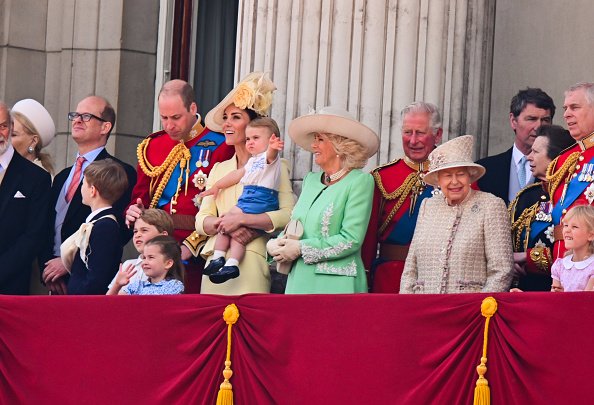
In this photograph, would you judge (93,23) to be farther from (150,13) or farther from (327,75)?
(327,75)

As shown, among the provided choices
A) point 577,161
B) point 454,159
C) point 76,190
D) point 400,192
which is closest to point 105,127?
point 76,190

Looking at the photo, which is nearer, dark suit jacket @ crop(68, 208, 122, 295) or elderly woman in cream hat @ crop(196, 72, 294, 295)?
elderly woman in cream hat @ crop(196, 72, 294, 295)

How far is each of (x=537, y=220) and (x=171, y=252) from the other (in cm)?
201

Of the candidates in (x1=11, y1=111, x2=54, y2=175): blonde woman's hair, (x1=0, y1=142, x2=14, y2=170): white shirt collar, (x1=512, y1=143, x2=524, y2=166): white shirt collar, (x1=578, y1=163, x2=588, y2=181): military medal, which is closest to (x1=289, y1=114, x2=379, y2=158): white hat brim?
(x1=512, y1=143, x2=524, y2=166): white shirt collar

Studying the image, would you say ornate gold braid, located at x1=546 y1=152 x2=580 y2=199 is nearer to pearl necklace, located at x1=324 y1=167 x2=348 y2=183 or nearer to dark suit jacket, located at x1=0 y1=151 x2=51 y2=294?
pearl necklace, located at x1=324 y1=167 x2=348 y2=183

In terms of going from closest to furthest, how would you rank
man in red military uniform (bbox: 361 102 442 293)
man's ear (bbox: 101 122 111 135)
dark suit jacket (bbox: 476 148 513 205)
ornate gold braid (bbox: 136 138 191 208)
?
man in red military uniform (bbox: 361 102 442 293), dark suit jacket (bbox: 476 148 513 205), ornate gold braid (bbox: 136 138 191 208), man's ear (bbox: 101 122 111 135)

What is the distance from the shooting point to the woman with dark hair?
951 centimetres

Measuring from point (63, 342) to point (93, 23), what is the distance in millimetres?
5664

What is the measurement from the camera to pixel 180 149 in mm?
10805

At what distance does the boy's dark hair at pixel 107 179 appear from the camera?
418 inches

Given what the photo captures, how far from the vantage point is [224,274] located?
9.73 m

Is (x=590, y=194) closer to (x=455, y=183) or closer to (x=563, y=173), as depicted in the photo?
(x=563, y=173)

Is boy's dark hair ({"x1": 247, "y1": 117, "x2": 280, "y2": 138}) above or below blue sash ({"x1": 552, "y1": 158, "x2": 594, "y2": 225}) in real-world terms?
above

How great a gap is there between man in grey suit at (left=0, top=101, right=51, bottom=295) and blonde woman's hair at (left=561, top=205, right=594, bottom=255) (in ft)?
11.5
